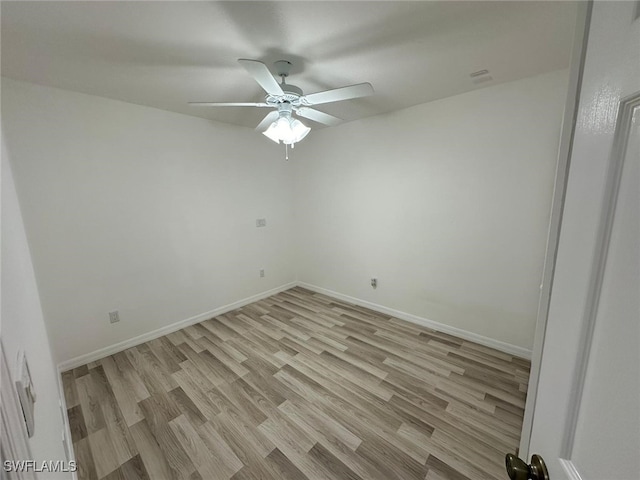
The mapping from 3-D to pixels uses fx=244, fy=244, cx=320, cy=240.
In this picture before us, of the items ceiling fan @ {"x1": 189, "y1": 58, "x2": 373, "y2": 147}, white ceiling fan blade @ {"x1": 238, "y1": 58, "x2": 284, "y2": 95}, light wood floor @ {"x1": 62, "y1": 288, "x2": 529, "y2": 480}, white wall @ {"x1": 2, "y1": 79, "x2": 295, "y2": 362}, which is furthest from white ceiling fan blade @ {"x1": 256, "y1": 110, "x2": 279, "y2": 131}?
light wood floor @ {"x1": 62, "y1": 288, "x2": 529, "y2": 480}

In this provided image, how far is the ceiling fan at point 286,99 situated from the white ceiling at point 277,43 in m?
0.24

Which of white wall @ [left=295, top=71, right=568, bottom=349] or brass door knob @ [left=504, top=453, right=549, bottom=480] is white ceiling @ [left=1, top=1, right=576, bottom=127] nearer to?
white wall @ [left=295, top=71, right=568, bottom=349]

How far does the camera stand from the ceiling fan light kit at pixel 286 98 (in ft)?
4.75

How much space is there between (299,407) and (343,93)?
219cm

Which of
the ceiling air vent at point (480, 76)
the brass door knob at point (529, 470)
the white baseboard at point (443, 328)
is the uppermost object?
the ceiling air vent at point (480, 76)

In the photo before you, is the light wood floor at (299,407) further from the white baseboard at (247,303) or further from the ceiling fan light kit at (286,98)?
the ceiling fan light kit at (286,98)

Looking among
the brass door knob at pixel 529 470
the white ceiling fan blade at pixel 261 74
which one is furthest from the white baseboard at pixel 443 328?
the white ceiling fan blade at pixel 261 74

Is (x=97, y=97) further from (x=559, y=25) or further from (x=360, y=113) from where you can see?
(x=559, y=25)

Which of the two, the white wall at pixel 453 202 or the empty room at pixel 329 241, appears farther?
the white wall at pixel 453 202

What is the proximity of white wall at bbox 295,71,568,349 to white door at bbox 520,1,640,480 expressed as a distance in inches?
79.8

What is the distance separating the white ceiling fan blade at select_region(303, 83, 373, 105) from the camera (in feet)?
4.87

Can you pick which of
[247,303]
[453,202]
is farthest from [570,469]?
[247,303]

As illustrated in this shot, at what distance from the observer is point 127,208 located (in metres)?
2.45

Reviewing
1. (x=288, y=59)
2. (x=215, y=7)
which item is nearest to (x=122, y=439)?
(x=215, y=7)
